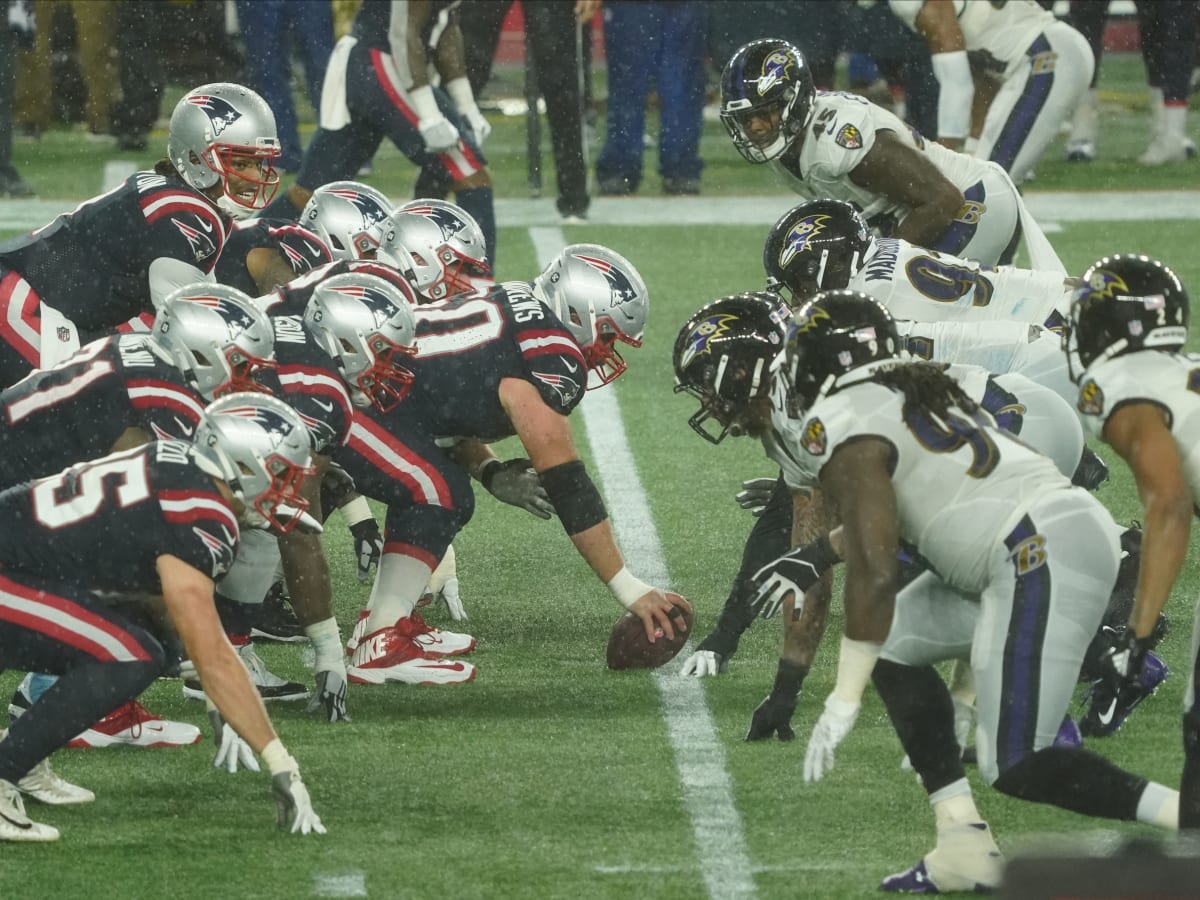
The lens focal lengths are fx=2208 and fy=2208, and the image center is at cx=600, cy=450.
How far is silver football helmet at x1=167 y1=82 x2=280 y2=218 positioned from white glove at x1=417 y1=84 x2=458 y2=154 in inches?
114

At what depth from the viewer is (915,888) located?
4.08m

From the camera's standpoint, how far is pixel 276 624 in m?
6.01

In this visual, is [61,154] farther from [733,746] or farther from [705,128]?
[733,746]

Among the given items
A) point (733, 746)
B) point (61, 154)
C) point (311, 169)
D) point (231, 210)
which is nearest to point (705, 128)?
point (61, 154)

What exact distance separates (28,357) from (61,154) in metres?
9.19

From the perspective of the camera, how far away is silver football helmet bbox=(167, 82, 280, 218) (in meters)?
6.16

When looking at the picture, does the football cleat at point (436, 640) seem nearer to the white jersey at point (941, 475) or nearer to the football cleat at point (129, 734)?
the football cleat at point (129, 734)

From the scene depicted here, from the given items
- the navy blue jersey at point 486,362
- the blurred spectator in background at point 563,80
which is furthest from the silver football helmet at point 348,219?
the blurred spectator in background at point 563,80

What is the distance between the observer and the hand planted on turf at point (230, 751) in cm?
488

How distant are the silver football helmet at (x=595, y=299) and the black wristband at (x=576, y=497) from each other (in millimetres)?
375

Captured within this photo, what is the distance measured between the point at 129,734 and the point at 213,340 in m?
0.93

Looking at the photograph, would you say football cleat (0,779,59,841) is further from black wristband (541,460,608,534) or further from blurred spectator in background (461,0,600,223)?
blurred spectator in background (461,0,600,223)

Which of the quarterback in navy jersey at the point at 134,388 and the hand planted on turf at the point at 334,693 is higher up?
the quarterback in navy jersey at the point at 134,388

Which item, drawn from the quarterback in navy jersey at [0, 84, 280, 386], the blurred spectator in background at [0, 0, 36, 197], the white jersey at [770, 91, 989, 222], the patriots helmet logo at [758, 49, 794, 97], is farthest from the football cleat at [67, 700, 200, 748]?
the blurred spectator in background at [0, 0, 36, 197]
